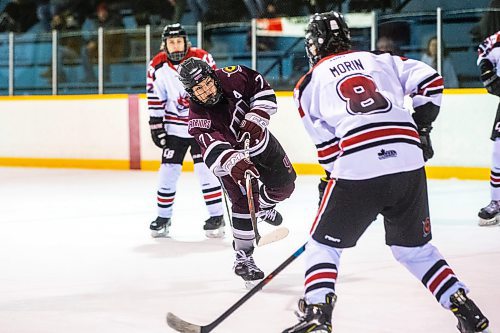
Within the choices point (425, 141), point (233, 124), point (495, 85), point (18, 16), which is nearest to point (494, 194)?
point (495, 85)

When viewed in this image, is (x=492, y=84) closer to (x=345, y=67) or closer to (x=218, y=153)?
(x=218, y=153)

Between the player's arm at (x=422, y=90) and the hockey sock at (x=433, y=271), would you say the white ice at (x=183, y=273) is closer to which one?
the hockey sock at (x=433, y=271)

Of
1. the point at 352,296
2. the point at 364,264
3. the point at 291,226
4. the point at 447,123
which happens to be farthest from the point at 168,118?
the point at 447,123

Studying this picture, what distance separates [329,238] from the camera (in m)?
2.57

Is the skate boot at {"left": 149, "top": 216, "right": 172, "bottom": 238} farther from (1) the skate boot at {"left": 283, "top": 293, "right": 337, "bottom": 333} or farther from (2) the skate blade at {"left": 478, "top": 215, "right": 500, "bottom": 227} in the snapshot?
(1) the skate boot at {"left": 283, "top": 293, "right": 337, "bottom": 333}

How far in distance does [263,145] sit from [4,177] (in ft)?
18.4

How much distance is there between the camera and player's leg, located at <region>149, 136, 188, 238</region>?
5.16m

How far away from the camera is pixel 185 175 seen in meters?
8.87

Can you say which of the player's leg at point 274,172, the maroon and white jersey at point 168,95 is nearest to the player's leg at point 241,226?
the player's leg at point 274,172

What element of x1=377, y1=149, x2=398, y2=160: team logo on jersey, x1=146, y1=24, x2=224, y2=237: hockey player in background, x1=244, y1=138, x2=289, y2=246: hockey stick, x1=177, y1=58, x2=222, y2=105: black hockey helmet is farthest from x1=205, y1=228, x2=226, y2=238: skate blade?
x1=377, y1=149, x2=398, y2=160: team logo on jersey

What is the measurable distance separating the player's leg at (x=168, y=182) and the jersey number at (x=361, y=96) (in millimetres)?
2620

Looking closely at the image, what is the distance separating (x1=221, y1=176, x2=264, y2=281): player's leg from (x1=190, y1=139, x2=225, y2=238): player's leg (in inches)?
53.1

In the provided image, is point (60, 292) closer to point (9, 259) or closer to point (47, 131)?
point (9, 259)

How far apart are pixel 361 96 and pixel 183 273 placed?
1.67 m
